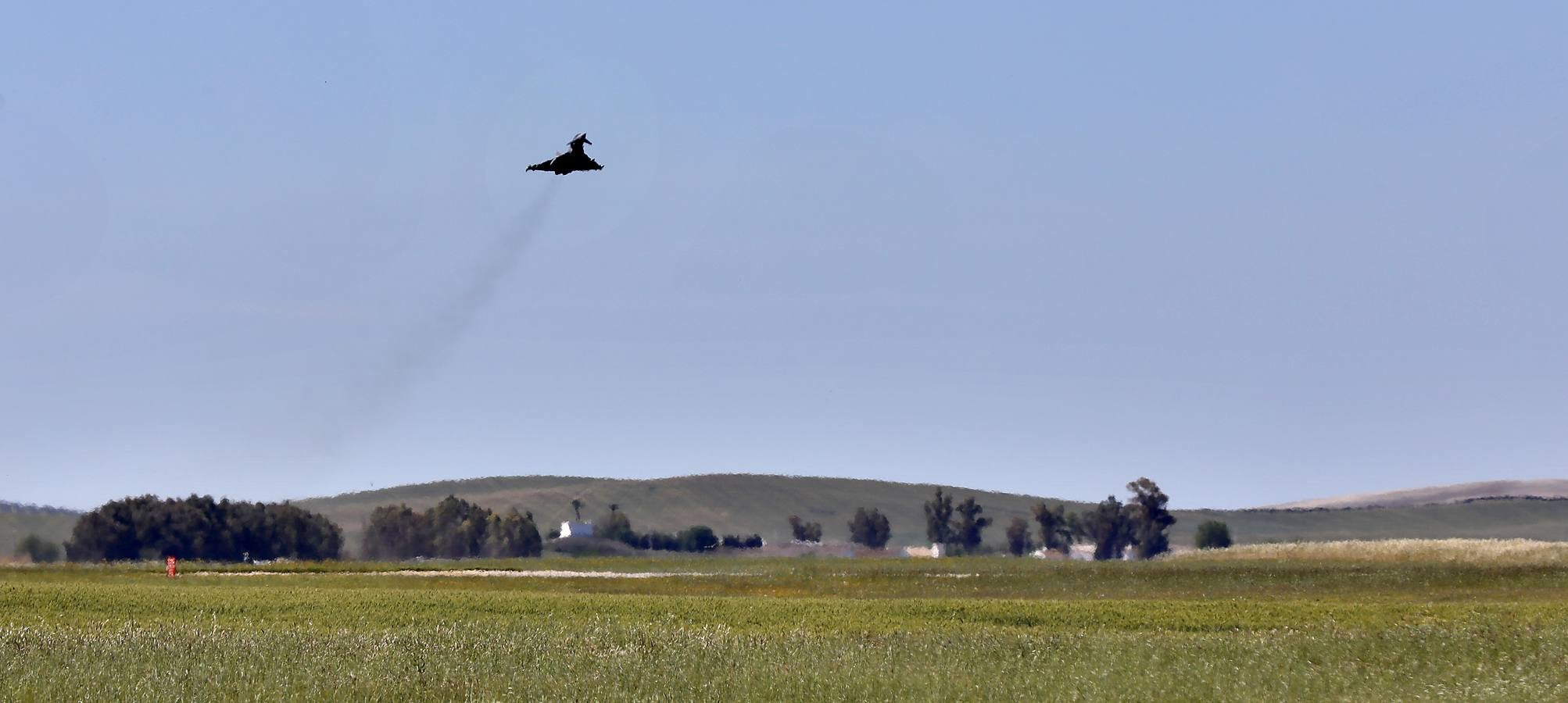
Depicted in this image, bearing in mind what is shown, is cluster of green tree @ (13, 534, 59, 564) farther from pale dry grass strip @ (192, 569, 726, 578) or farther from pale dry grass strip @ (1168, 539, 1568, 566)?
pale dry grass strip @ (1168, 539, 1568, 566)

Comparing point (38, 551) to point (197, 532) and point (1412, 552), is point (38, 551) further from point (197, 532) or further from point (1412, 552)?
point (1412, 552)

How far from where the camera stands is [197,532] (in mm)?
181750

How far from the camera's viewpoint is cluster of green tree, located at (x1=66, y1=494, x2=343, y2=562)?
178 m

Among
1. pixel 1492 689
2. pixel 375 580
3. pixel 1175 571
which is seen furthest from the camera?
pixel 1175 571

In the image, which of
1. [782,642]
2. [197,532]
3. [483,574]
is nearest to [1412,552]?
[483,574]

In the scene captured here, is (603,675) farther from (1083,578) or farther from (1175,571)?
(1175,571)

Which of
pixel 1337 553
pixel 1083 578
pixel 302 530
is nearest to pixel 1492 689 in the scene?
pixel 1083 578

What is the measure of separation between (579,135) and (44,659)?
17635 millimetres

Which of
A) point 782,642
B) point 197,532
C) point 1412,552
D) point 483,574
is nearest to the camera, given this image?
point 782,642

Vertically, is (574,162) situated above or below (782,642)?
above

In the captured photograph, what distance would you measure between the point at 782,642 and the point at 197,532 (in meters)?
156

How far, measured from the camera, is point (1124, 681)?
3159cm

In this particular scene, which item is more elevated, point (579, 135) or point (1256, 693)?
point (579, 135)

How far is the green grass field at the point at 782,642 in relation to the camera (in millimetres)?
30766
